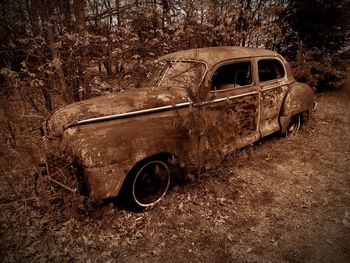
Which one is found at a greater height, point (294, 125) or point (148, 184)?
point (148, 184)

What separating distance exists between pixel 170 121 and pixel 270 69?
2.66 meters

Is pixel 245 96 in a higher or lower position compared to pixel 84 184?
higher

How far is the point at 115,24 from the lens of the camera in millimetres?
7328

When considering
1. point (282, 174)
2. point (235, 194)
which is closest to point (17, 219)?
point (235, 194)

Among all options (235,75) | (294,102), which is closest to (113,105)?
(235,75)

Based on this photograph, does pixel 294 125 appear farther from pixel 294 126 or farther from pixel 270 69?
pixel 270 69

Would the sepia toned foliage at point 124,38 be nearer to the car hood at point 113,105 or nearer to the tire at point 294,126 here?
the car hood at point 113,105

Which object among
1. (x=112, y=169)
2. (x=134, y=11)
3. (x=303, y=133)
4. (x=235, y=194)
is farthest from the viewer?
(x=134, y=11)

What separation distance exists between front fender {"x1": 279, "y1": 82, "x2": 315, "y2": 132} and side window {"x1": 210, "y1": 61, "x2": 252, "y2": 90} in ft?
3.51

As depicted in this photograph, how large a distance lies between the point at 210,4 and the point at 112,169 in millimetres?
6818

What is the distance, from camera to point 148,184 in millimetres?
3285

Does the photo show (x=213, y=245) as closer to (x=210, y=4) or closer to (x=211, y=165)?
(x=211, y=165)

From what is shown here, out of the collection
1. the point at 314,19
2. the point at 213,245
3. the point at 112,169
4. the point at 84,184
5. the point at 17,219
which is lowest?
the point at 213,245

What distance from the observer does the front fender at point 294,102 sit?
476 cm
